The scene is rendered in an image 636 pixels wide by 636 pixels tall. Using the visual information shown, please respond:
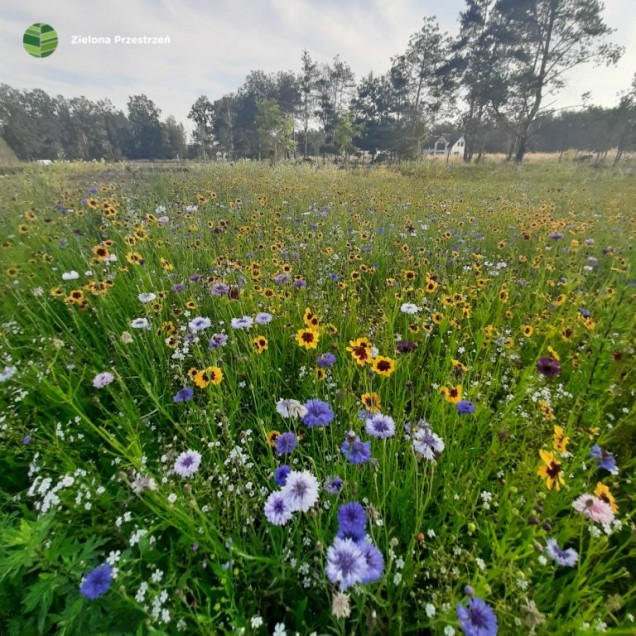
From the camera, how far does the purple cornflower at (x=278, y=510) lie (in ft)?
2.77

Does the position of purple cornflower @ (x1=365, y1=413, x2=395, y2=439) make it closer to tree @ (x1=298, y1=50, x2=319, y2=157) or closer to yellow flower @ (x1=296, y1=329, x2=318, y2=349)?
yellow flower @ (x1=296, y1=329, x2=318, y2=349)

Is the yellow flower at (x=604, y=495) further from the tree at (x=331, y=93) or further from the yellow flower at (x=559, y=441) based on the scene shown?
the tree at (x=331, y=93)

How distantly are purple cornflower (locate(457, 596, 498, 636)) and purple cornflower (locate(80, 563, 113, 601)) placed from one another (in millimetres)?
898

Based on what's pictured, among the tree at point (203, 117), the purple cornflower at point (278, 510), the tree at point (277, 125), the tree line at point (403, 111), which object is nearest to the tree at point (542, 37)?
the tree line at point (403, 111)

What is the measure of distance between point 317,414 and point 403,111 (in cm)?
4119

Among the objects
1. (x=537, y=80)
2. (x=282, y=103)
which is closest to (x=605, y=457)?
(x=537, y=80)

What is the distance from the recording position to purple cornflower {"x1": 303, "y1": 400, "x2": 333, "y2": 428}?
113cm

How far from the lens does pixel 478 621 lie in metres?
0.72

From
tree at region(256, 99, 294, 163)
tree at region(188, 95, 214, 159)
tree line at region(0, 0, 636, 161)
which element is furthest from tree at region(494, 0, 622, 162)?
tree at region(188, 95, 214, 159)

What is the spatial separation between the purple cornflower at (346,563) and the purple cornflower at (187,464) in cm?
57

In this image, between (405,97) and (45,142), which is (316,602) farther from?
(45,142)

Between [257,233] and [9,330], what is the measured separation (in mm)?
2525

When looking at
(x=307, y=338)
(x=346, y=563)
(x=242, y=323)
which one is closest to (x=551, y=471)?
(x=346, y=563)

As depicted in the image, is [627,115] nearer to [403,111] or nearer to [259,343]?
[403,111]
